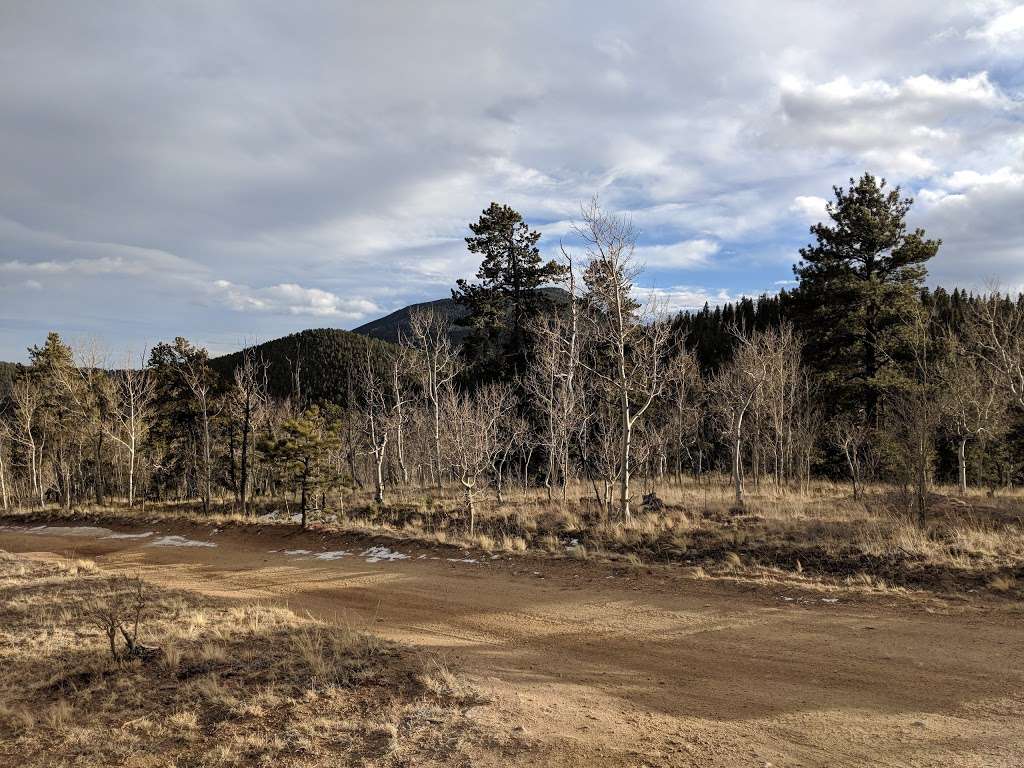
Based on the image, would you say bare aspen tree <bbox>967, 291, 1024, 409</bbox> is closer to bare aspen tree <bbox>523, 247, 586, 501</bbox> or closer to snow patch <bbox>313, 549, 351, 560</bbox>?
bare aspen tree <bbox>523, 247, 586, 501</bbox>

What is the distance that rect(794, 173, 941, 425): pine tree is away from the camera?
27.5m

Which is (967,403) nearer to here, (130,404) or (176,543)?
(176,543)

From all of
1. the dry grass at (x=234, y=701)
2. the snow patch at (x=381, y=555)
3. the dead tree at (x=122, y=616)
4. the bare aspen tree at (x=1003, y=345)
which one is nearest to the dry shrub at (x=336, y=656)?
the dry grass at (x=234, y=701)

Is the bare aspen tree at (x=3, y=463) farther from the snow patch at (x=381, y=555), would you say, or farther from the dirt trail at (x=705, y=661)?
the dirt trail at (x=705, y=661)

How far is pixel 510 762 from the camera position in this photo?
531 centimetres

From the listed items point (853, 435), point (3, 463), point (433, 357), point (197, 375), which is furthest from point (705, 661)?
point (3, 463)

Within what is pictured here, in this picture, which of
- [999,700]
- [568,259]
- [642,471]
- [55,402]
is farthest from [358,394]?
[999,700]

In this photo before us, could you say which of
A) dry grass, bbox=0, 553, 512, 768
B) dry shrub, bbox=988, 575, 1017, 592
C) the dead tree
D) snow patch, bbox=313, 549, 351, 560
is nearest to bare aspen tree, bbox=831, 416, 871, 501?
dry shrub, bbox=988, 575, 1017, 592

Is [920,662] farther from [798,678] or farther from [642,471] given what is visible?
[642,471]

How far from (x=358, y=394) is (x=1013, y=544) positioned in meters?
88.0

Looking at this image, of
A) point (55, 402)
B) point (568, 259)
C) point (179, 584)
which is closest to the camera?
point (179, 584)

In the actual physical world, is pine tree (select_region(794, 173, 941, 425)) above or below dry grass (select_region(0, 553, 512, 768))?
above

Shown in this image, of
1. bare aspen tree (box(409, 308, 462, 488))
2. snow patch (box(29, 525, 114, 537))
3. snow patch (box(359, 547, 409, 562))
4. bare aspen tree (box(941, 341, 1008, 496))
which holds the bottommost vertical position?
snow patch (box(29, 525, 114, 537))

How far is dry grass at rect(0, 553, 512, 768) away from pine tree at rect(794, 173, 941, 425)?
1053 inches
